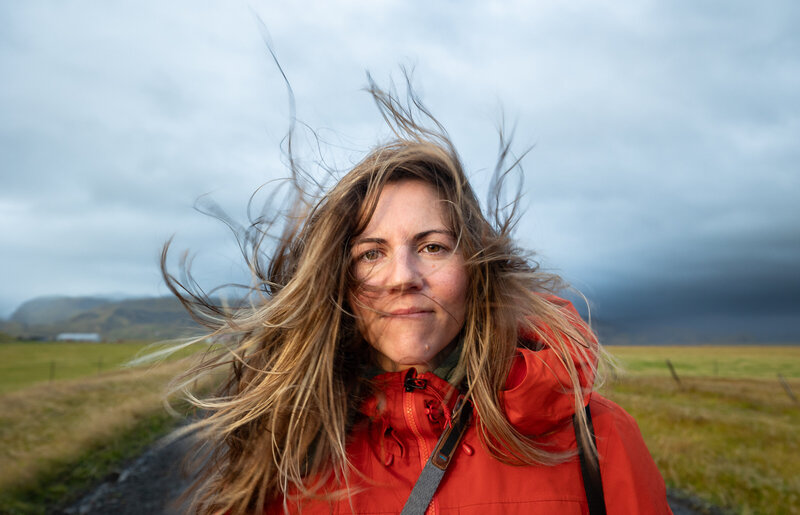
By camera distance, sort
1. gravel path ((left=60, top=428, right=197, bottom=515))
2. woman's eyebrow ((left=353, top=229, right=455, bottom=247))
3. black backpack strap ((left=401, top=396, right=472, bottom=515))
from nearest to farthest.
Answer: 1. black backpack strap ((left=401, top=396, right=472, bottom=515))
2. woman's eyebrow ((left=353, top=229, right=455, bottom=247))
3. gravel path ((left=60, top=428, right=197, bottom=515))

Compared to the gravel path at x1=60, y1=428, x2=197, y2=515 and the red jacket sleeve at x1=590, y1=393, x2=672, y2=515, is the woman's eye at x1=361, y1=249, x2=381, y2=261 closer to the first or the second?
the red jacket sleeve at x1=590, y1=393, x2=672, y2=515

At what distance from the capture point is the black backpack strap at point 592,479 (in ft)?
6.96

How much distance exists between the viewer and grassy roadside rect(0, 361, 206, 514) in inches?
347

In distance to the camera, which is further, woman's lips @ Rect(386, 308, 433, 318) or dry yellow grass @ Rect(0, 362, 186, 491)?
dry yellow grass @ Rect(0, 362, 186, 491)

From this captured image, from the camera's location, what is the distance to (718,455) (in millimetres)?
11891

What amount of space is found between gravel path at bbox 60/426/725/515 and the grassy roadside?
0.50 m

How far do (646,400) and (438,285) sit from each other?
75.7 feet

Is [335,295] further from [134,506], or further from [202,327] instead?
[134,506]

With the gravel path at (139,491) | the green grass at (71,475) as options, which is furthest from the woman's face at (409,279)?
the green grass at (71,475)

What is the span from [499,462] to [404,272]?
0.98 meters

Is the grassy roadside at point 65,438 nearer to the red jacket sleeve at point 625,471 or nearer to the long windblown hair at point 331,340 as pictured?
the long windblown hair at point 331,340

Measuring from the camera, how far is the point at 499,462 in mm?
2260

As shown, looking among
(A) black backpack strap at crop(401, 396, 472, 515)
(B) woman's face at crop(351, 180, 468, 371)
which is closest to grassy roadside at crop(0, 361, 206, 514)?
(B) woman's face at crop(351, 180, 468, 371)

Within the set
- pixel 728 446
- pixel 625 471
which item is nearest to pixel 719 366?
pixel 728 446
